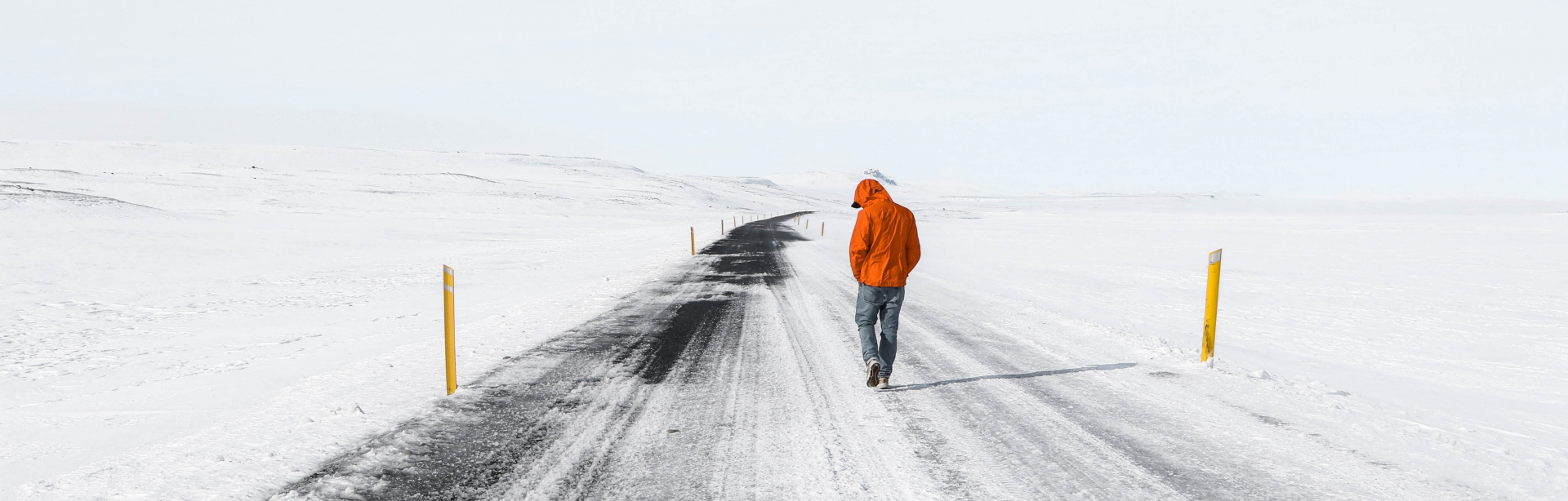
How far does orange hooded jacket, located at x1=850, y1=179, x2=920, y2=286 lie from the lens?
6.00 m

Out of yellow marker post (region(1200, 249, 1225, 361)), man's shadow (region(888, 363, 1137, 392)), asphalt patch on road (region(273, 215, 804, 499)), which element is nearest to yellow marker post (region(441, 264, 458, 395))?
asphalt patch on road (region(273, 215, 804, 499))

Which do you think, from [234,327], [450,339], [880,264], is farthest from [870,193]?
[234,327]

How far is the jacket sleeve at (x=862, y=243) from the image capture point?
5.99 metres

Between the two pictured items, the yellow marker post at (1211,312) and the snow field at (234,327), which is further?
the yellow marker post at (1211,312)

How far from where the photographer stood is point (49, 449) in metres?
4.33

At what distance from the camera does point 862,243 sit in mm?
6059

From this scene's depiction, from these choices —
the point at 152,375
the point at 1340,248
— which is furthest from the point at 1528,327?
Result: the point at 1340,248

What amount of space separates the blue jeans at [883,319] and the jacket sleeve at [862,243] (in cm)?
16

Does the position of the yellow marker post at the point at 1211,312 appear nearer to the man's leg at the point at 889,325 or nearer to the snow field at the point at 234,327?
the man's leg at the point at 889,325

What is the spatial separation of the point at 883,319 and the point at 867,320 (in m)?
0.18

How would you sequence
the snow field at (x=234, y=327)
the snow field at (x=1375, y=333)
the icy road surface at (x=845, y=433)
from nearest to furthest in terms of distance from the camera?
1. the icy road surface at (x=845, y=433)
2. the snow field at (x=234, y=327)
3. the snow field at (x=1375, y=333)

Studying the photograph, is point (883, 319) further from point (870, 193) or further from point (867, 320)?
point (870, 193)

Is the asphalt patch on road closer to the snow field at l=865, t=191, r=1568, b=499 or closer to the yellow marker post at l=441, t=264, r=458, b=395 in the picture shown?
the yellow marker post at l=441, t=264, r=458, b=395

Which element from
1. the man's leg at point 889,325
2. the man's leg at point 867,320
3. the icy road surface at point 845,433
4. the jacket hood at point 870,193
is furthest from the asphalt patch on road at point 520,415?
the jacket hood at point 870,193
